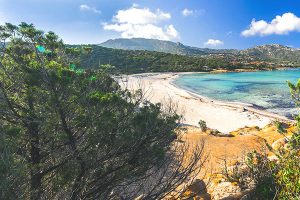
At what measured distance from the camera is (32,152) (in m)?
8.81

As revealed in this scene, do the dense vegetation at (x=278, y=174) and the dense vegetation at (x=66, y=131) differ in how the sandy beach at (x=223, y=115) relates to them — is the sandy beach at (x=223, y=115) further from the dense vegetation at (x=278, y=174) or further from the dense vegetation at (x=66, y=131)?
the dense vegetation at (x=66, y=131)

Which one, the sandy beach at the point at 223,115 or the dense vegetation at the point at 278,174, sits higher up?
the dense vegetation at the point at 278,174

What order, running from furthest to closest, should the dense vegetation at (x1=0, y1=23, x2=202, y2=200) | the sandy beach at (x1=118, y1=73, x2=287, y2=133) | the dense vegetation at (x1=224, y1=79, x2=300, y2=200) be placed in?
the sandy beach at (x1=118, y1=73, x2=287, y2=133) → the dense vegetation at (x1=224, y1=79, x2=300, y2=200) → the dense vegetation at (x1=0, y1=23, x2=202, y2=200)

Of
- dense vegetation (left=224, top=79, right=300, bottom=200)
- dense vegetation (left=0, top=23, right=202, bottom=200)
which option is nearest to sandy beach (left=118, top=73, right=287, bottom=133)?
dense vegetation (left=224, top=79, right=300, bottom=200)

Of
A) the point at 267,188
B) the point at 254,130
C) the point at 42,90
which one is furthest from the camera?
the point at 254,130

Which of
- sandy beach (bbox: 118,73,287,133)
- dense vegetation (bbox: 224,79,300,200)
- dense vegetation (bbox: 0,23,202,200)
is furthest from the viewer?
sandy beach (bbox: 118,73,287,133)

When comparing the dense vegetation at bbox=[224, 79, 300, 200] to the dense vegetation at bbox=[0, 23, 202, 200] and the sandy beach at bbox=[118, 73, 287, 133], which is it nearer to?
the dense vegetation at bbox=[0, 23, 202, 200]

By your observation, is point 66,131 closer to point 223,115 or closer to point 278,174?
point 278,174

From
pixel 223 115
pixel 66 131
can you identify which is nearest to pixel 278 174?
pixel 66 131

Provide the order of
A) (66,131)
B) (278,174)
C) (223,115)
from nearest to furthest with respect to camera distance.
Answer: (66,131) → (278,174) → (223,115)

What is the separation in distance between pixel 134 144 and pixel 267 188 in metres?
4.28

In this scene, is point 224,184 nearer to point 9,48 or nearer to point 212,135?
point 9,48

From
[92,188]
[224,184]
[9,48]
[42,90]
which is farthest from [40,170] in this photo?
[224,184]

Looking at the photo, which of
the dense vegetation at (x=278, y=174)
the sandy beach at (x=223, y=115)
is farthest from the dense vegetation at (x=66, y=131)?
the sandy beach at (x=223, y=115)
